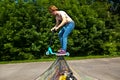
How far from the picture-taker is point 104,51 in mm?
18953

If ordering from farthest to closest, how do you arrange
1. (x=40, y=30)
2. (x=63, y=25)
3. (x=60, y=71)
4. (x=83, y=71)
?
(x=40, y=30), (x=83, y=71), (x=60, y=71), (x=63, y=25)

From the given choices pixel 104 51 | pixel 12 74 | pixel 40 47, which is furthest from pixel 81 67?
pixel 104 51

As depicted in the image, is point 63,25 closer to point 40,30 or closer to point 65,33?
point 65,33

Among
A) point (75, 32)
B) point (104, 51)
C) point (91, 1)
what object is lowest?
point (104, 51)

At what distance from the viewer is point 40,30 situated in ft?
58.1

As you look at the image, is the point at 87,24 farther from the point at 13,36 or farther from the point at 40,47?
the point at 13,36

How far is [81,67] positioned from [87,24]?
23.2 ft

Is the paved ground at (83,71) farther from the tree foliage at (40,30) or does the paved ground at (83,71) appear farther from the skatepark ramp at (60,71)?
the tree foliage at (40,30)

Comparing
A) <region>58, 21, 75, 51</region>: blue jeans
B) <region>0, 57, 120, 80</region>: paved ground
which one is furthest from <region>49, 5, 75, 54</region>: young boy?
<region>0, 57, 120, 80</region>: paved ground

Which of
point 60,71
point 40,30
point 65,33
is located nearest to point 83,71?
point 60,71

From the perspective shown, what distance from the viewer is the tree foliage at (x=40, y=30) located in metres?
17.4

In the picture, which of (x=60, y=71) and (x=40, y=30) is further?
(x=40, y=30)

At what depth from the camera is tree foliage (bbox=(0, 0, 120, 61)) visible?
1739 cm

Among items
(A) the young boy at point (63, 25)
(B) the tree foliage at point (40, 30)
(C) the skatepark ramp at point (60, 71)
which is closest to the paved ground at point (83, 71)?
(C) the skatepark ramp at point (60, 71)
